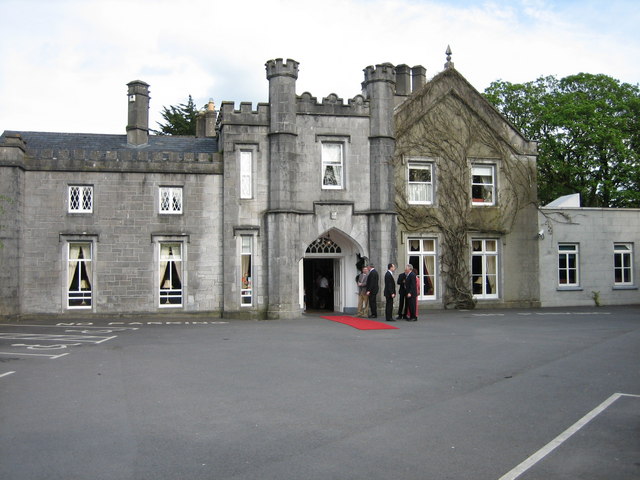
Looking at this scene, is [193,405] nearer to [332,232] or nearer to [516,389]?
[516,389]

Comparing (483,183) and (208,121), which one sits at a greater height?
(208,121)

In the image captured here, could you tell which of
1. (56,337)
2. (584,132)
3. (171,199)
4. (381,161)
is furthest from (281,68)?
(584,132)

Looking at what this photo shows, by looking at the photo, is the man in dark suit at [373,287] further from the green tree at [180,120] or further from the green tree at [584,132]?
the green tree at [180,120]

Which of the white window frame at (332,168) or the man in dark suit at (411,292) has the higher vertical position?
the white window frame at (332,168)

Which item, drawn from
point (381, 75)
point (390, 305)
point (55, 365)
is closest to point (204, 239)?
point (390, 305)

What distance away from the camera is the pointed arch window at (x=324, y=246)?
24.1m

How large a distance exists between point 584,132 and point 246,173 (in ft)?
79.8

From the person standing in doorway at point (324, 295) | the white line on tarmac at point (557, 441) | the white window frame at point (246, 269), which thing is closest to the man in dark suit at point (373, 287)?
the white window frame at point (246, 269)

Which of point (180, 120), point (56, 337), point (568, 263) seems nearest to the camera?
point (56, 337)

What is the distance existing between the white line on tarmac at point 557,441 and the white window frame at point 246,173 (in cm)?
1606

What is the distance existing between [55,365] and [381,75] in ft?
54.2

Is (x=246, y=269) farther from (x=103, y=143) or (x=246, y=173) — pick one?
(x=103, y=143)

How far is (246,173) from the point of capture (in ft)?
74.6

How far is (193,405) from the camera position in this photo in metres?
8.17
